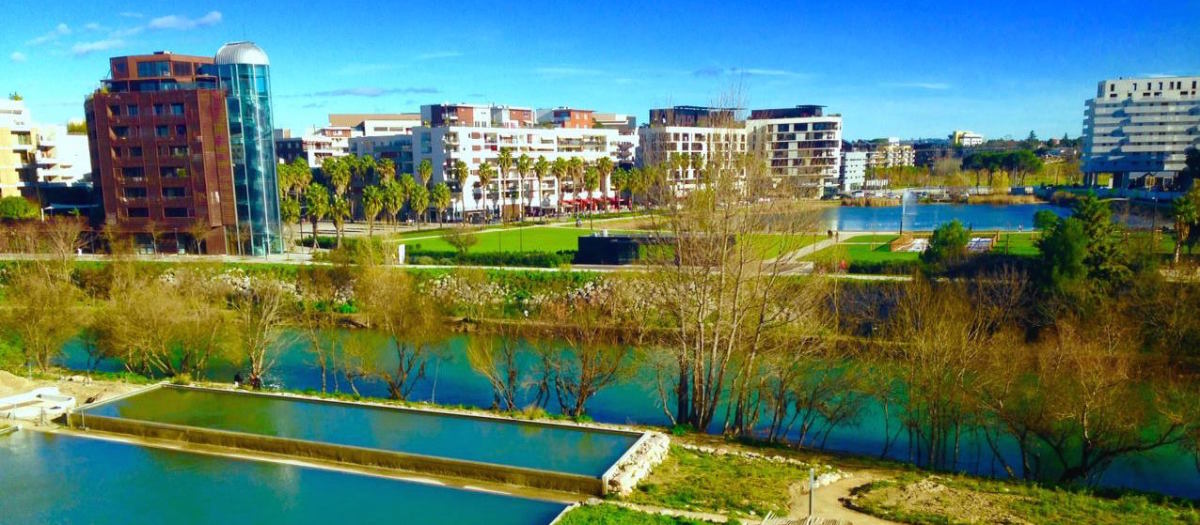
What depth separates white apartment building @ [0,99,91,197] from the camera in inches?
2418

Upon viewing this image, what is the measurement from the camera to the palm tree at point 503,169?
71750 millimetres

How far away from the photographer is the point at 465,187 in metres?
76.8

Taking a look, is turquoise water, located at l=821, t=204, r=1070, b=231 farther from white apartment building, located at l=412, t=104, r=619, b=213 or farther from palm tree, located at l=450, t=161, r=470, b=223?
palm tree, located at l=450, t=161, r=470, b=223

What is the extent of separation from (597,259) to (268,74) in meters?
24.4

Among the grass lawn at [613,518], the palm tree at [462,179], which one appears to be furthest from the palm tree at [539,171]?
the grass lawn at [613,518]

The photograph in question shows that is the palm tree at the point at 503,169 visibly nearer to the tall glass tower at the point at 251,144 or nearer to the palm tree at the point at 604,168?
the palm tree at the point at 604,168


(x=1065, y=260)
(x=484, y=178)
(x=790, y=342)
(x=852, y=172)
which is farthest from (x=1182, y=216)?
(x=852, y=172)

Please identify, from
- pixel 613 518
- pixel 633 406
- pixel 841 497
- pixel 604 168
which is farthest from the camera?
pixel 604 168

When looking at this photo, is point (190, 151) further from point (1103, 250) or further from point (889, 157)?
point (889, 157)

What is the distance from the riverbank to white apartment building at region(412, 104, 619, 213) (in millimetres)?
59850

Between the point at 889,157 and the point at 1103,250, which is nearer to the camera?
the point at 1103,250

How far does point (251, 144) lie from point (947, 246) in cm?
3956

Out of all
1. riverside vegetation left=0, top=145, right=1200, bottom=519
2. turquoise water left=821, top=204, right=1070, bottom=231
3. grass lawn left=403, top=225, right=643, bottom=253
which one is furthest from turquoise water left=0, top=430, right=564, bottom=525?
turquoise water left=821, top=204, right=1070, bottom=231

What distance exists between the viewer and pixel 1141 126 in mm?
98438
